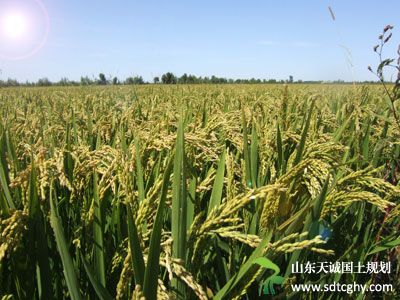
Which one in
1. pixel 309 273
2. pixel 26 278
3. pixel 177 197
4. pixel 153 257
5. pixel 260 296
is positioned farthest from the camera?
pixel 309 273

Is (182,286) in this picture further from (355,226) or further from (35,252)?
(355,226)

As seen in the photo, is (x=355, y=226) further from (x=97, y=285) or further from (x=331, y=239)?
(x=97, y=285)

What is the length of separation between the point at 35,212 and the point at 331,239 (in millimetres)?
1171

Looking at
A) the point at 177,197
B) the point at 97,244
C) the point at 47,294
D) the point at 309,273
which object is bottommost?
the point at 309,273

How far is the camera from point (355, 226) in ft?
5.26

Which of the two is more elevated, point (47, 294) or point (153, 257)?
point (153, 257)

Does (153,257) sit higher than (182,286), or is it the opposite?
(153,257)

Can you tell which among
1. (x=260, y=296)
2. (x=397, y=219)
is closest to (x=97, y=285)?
(x=260, y=296)

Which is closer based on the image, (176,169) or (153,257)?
(153,257)

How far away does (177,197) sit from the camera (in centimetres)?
80

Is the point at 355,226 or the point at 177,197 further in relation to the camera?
the point at 355,226

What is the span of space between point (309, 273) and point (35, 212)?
93 centimetres

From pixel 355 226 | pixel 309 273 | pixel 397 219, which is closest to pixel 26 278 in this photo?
pixel 309 273

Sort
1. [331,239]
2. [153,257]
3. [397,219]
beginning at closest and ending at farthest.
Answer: [153,257], [331,239], [397,219]
